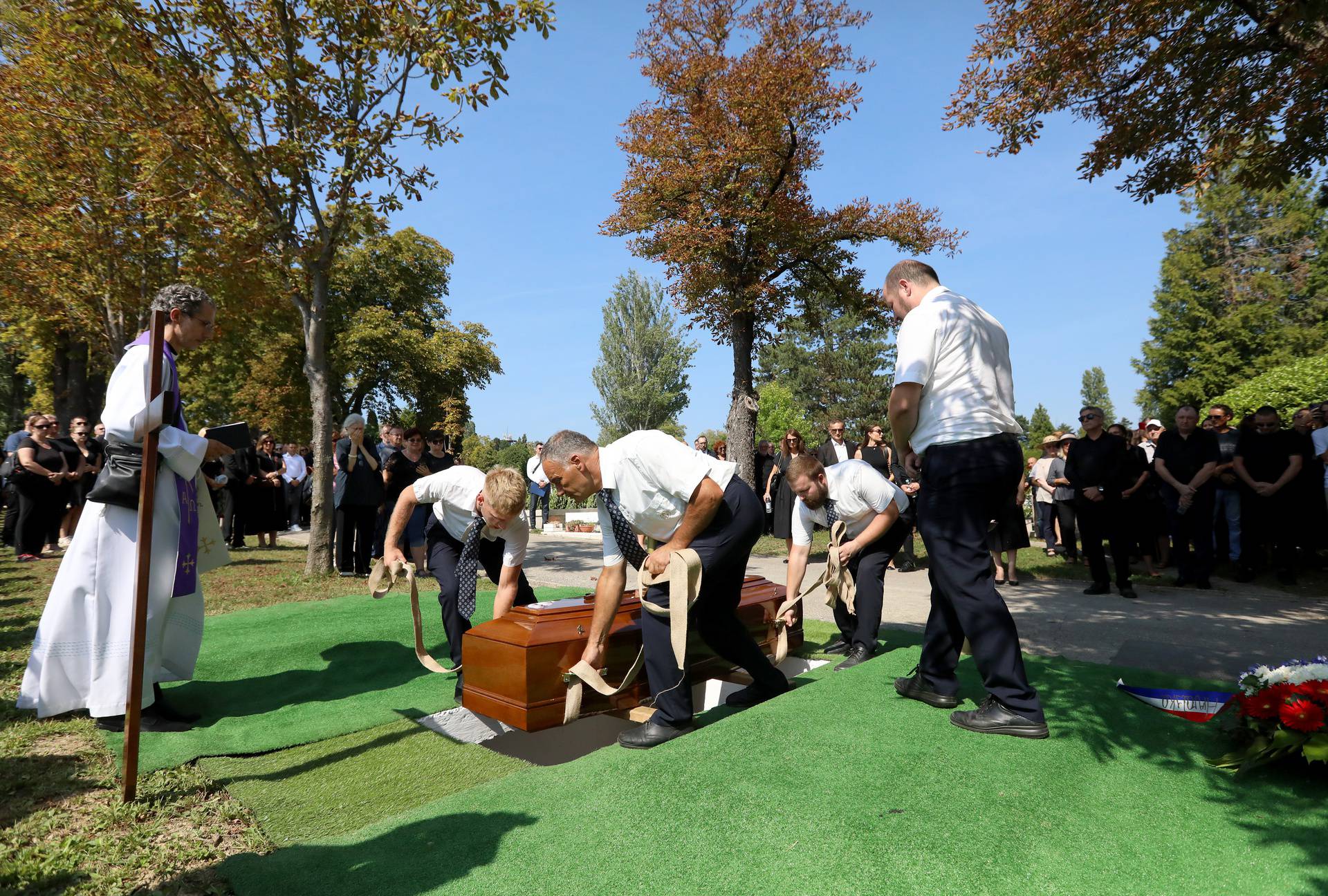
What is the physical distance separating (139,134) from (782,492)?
9505 mm

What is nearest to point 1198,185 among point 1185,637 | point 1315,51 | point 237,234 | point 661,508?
point 1315,51

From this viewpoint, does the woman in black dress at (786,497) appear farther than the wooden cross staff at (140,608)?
Yes

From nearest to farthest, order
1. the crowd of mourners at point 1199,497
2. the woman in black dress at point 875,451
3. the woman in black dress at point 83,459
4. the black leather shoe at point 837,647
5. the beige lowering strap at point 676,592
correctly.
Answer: the beige lowering strap at point 676,592, the black leather shoe at point 837,647, the crowd of mourners at point 1199,497, the woman in black dress at point 875,451, the woman in black dress at point 83,459

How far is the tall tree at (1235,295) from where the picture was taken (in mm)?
35469

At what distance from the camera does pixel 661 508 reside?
3598 mm

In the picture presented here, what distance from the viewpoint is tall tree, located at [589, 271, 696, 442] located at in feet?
169

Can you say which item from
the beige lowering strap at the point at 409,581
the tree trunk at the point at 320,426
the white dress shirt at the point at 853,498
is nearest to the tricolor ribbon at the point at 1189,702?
the white dress shirt at the point at 853,498

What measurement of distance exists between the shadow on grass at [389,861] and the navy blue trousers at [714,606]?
3.22ft

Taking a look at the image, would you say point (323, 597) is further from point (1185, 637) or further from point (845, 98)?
point (845, 98)

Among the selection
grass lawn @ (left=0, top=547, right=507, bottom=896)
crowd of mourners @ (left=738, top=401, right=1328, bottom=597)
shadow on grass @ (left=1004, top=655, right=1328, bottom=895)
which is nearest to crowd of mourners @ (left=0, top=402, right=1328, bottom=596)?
crowd of mourners @ (left=738, top=401, right=1328, bottom=597)

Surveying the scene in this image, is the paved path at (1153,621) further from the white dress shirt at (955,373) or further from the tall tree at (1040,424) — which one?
the tall tree at (1040,424)

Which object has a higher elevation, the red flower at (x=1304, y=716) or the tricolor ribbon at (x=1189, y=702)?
the red flower at (x=1304, y=716)

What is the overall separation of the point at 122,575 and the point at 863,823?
11.9 feet

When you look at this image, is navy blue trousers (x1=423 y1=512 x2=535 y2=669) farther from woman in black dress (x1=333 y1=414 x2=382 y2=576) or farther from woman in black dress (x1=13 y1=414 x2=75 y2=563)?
woman in black dress (x1=13 y1=414 x2=75 y2=563)
